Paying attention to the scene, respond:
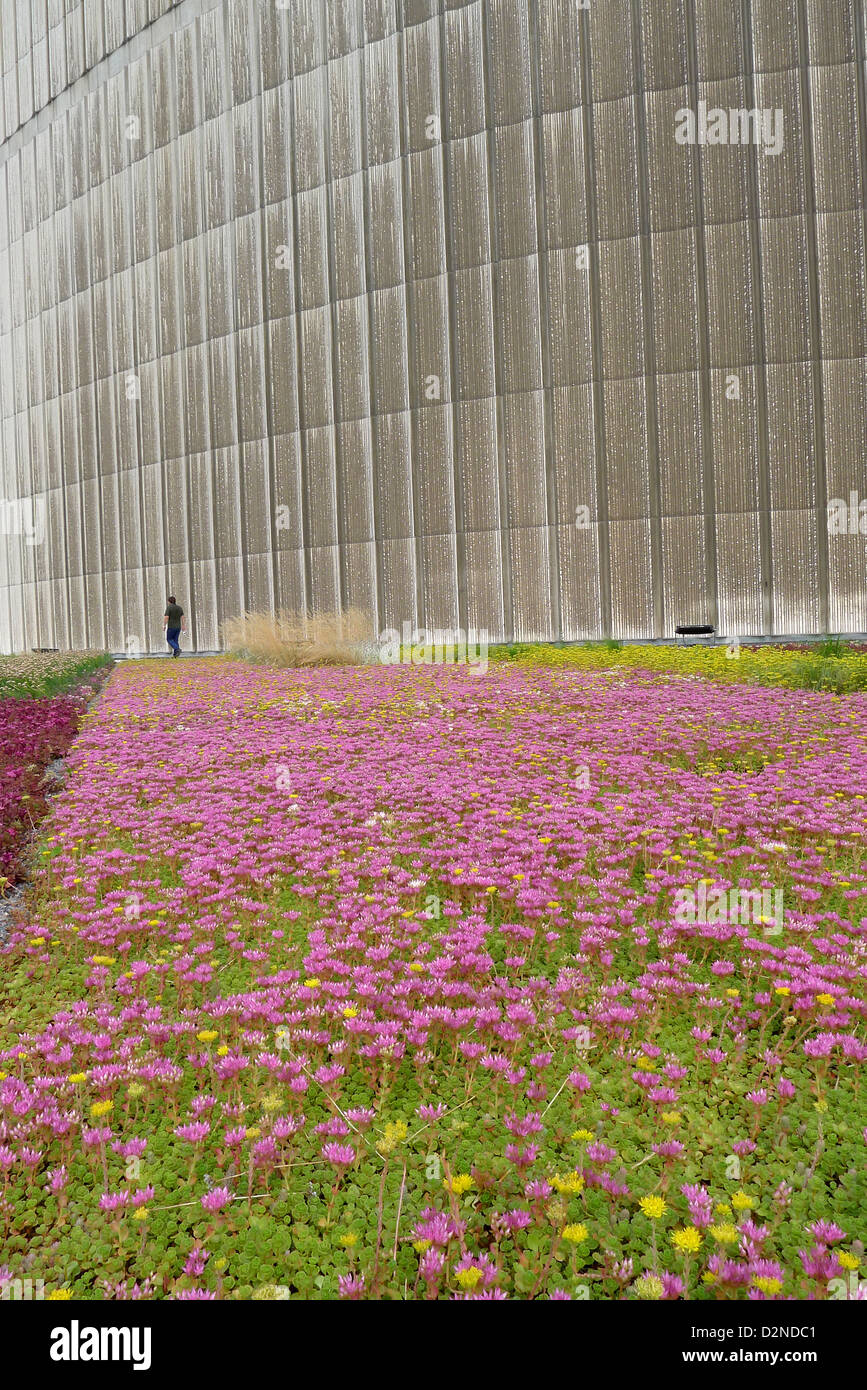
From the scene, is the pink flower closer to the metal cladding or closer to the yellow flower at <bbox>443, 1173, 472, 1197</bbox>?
the yellow flower at <bbox>443, 1173, 472, 1197</bbox>

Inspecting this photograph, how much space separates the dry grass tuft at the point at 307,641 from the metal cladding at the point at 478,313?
452 cm

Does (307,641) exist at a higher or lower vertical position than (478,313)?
lower

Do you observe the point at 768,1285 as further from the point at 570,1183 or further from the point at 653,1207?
the point at 570,1183

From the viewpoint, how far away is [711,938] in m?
3.74

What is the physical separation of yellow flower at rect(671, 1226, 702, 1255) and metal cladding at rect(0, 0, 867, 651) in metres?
19.8

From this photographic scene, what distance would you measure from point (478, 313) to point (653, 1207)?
24040mm

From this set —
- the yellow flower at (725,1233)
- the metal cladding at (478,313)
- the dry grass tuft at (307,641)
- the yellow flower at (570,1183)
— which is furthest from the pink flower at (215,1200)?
the metal cladding at (478,313)

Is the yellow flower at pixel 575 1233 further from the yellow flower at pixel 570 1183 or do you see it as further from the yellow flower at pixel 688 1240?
the yellow flower at pixel 688 1240

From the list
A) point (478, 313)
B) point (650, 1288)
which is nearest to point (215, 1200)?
point (650, 1288)

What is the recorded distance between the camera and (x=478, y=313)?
23.1 metres

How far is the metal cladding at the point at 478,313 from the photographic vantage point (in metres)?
19.8

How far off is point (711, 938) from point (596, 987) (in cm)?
64

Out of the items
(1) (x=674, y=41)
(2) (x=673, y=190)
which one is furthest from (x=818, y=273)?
(1) (x=674, y=41)

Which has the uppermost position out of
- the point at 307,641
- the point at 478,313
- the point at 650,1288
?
the point at 478,313
